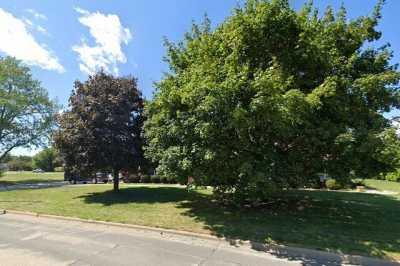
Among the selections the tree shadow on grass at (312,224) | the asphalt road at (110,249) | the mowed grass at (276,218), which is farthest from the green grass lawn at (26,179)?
the asphalt road at (110,249)

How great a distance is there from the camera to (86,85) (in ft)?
54.6

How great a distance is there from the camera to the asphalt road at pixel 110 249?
6070 mm

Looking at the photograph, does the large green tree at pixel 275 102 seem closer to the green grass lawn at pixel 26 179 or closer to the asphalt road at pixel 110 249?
the asphalt road at pixel 110 249

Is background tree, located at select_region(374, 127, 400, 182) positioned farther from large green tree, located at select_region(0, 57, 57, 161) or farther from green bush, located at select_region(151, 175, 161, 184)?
large green tree, located at select_region(0, 57, 57, 161)

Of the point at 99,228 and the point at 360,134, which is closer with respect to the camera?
the point at 360,134

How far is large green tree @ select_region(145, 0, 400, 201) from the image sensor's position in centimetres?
786

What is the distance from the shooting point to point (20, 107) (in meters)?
32.9

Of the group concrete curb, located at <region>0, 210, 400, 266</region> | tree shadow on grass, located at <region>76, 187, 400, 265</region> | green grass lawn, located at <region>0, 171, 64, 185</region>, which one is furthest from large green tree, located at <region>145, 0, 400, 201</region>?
green grass lawn, located at <region>0, 171, 64, 185</region>

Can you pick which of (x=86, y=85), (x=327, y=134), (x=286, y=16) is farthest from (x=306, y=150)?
(x=86, y=85)

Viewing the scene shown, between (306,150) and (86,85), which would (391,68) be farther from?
(86,85)

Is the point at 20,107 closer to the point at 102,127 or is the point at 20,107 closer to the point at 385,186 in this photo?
the point at 102,127

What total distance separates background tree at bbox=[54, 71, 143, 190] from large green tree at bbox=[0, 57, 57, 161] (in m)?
21.3

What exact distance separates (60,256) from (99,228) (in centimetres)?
257

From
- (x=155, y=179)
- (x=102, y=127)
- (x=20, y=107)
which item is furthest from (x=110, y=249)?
(x=20, y=107)
